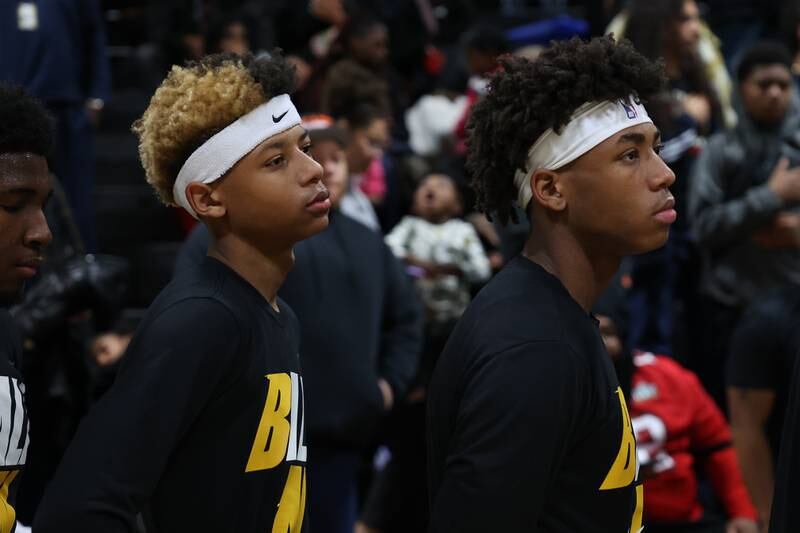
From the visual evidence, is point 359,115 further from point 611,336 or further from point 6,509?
point 6,509

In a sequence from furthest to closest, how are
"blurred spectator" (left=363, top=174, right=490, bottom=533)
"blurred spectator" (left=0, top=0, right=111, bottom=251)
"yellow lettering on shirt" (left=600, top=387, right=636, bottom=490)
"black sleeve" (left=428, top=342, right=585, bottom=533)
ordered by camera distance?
"blurred spectator" (left=0, top=0, right=111, bottom=251), "blurred spectator" (left=363, top=174, right=490, bottom=533), "yellow lettering on shirt" (left=600, top=387, right=636, bottom=490), "black sleeve" (left=428, top=342, right=585, bottom=533)

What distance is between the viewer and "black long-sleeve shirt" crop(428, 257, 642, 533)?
2.57m

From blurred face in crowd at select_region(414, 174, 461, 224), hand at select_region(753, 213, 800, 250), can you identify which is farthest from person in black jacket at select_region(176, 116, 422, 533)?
hand at select_region(753, 213, 800, 250)

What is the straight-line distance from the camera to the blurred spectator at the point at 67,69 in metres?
6.80

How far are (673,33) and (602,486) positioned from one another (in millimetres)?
5290

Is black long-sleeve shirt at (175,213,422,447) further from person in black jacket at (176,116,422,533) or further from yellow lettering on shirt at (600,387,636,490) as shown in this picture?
yellow lettering on shirt at (600,387,636,490)

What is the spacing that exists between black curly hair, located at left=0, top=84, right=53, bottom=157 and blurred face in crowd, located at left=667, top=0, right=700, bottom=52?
5.20 m

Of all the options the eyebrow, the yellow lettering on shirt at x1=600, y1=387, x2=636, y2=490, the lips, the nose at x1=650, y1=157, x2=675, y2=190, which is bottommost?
the yellow lettering on shirt at x1=600, y1=387, x2=636, y2=490

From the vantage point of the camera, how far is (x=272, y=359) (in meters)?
2.96

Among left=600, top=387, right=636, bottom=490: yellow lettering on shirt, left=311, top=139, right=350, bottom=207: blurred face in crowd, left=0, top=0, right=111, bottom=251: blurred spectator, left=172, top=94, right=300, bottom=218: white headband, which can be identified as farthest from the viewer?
left=0, top=0, right=111, bottom=251: blurred spectator

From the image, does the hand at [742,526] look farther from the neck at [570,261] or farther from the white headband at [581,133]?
the white headband at [581,133]

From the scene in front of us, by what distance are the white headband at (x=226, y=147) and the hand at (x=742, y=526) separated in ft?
10.2

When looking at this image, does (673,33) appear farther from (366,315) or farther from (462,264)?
(366,315)

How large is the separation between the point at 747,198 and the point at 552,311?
369 centimetres
